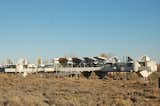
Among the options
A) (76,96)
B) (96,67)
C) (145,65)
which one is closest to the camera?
(76,96)

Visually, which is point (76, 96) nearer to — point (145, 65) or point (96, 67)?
point (145, 65)

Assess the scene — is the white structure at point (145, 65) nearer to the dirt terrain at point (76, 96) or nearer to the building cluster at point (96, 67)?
the building cluster at point (96, 67)

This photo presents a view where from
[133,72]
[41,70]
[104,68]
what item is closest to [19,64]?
[41,70]

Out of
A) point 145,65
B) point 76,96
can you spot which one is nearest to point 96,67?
point 145,65

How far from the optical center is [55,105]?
17953mm

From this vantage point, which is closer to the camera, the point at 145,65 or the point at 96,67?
the point at 145,65

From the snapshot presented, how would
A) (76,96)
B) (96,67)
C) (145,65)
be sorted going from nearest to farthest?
(76,96), (145,65), (96,67)

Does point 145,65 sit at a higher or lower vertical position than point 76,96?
higher

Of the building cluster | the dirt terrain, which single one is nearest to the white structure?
the building cluster

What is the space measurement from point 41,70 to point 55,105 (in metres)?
74.4

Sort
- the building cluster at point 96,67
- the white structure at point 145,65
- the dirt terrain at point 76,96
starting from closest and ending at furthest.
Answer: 1. the dirt terrain at point 76,96
2. the white structure at point 145,65
3. the building cluster at point 96,67

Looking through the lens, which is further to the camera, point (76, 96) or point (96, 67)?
point (96, 67)

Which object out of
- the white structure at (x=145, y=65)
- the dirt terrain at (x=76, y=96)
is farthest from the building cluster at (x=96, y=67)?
the dirt terrain at (x=76, y=96)

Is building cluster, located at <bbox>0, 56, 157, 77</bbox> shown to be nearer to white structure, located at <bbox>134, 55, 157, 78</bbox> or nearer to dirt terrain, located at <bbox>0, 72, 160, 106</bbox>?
white structure, located at <bbox>134, 55, 157, 78</bbox>
